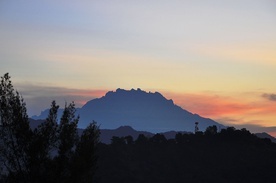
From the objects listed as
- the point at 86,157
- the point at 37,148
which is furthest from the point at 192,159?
the point at 37,148

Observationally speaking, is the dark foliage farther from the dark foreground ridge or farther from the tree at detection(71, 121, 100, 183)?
the dark foreground ridge

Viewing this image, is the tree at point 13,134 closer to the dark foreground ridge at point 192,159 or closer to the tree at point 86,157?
the tree at point 86,157

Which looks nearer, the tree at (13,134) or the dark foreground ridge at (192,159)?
the tree at (13,134)

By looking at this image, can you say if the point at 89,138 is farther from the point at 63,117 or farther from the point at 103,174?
the point at 103,174

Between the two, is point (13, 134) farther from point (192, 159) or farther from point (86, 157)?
point (192, 159)

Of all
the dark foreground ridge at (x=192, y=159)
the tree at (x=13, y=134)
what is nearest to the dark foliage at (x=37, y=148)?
the tree at (x=13, y=134)

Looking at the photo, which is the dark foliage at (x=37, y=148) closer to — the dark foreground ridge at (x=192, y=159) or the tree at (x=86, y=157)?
the tree at (x=86, y=157)

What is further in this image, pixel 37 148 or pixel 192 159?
pixel 192 159

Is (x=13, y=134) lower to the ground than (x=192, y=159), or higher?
higher

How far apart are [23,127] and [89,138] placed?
18.1ft

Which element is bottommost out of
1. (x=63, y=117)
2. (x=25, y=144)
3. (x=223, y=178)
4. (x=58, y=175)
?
(x=223, y=178)

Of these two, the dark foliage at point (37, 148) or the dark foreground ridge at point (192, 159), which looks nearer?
the dark foliage at point (37, 148)

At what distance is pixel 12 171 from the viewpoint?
31859 millimetres

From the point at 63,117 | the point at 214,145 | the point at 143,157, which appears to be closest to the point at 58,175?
the point at 63,117
